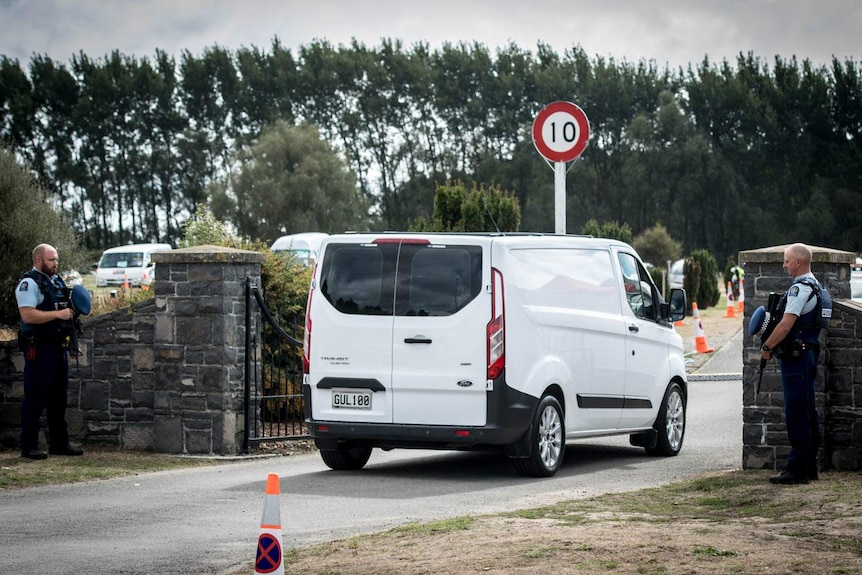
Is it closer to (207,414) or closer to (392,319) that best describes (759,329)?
(392,319)

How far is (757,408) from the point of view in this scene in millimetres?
11875

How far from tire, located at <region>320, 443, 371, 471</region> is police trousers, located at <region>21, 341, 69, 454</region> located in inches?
107

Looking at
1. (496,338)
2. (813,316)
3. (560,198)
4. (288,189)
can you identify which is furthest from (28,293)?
(288,189)

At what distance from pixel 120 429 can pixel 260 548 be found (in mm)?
8338

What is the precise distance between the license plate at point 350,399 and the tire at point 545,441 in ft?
4.64

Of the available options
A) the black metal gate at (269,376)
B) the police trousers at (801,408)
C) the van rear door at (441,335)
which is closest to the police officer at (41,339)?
the black metal gate at (269,376)

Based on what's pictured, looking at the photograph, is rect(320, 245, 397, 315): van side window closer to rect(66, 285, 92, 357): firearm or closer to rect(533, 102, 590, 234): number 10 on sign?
rect(66, 285, 92, 357): firearm

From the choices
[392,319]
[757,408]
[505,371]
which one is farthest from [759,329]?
[392,319]

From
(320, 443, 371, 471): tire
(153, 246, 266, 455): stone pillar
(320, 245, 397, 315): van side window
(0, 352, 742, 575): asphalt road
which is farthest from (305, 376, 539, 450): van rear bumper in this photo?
(153, 246, 266, 455): stone pillar

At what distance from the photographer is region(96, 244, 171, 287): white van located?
5725 cm

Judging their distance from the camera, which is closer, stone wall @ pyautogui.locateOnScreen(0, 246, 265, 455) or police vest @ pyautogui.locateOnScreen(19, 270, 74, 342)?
police vest @ pyautogui.locateOnScreen(19, 270, 74, 342)

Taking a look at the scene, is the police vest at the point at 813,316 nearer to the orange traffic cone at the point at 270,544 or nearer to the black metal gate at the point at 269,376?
the black metal gate at the point at 269,376

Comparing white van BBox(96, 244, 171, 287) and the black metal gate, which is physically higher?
white van BBox(96, 244, 171, 287)

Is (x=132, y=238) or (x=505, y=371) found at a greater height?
(x=132, y=238)
